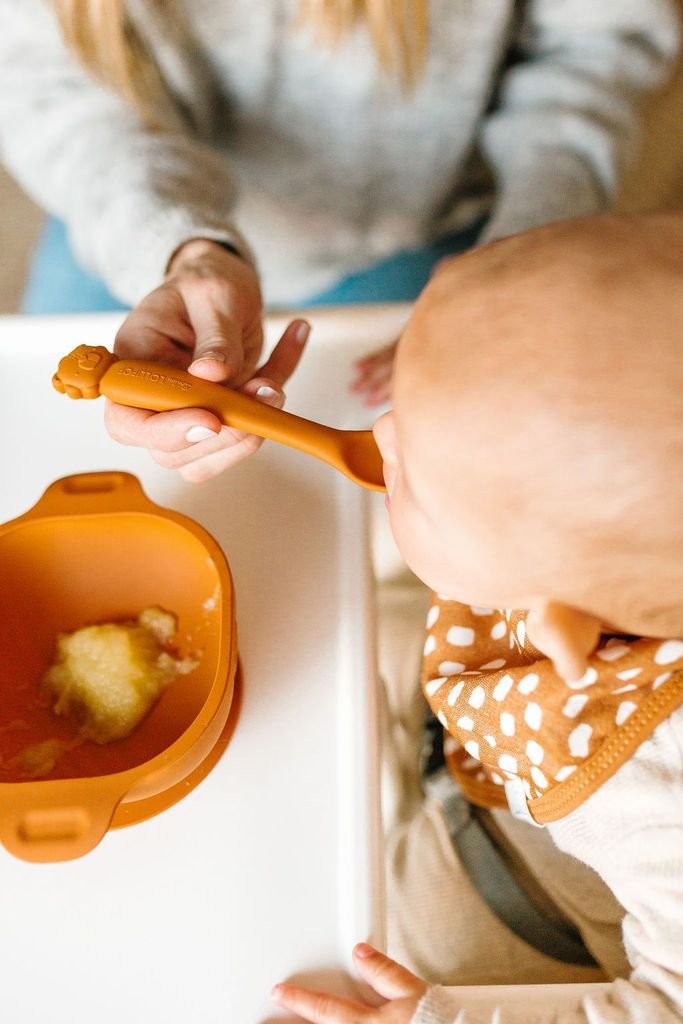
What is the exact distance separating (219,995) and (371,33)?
0.74 meters

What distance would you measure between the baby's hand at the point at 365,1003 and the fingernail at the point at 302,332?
1.28 ft

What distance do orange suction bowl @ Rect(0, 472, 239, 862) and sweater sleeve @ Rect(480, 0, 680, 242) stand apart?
44 cm

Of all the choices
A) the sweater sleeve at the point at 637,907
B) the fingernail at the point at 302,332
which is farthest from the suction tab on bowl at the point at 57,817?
the fingernail at the point at 302,332

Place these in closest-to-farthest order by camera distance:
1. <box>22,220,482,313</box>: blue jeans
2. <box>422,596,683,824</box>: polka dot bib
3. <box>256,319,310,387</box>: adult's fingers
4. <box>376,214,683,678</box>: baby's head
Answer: <box>376,214,683,678</box>: baby's head < <box>422,596,683,824</box>: polka dot bib < <box>256,319,310,387</box>: adult's fingers < <box>22,220,482,313</box>: blue jeans

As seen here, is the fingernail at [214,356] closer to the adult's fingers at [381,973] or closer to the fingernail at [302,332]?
the fingernail at [302,332]

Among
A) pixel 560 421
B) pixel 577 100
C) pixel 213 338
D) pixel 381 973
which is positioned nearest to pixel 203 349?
pixel 213 338

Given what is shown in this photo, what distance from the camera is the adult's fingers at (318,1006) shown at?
0.42m

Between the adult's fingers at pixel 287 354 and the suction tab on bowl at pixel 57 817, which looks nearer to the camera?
the suction tab on bowl at pixel 57 817

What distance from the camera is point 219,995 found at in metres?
0.43

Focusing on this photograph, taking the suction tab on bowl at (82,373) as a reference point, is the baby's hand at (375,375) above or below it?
below

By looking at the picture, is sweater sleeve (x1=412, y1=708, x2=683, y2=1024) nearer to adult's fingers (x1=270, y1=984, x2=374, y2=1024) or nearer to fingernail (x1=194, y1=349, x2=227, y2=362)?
adult's fingers (x1=270, y1=984, x2=374, y2=1024)

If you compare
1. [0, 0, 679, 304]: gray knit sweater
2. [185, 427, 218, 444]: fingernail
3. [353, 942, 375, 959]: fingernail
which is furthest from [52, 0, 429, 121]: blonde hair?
[353, 942, 375, 959]: fingernail

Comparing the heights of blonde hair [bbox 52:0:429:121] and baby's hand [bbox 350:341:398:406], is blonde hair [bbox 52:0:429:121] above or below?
above

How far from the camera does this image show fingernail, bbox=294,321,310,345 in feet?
1.97
